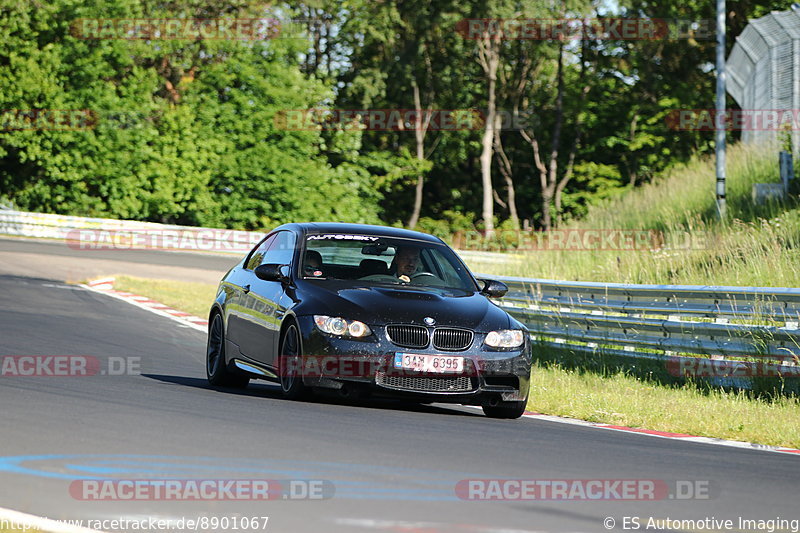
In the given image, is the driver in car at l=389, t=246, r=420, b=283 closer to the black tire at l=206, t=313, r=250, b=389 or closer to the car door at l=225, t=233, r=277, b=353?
the car door at l=225, t=233, r=277, b=353

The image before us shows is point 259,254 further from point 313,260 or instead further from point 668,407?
point 668,407

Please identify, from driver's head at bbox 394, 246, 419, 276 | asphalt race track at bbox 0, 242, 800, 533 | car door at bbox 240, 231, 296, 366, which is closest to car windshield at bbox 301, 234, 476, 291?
driver's head at bbox 394, 246, 419, 276

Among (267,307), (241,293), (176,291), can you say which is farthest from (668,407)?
(176,291)

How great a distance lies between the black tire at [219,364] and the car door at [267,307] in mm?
524

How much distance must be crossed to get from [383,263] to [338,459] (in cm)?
422

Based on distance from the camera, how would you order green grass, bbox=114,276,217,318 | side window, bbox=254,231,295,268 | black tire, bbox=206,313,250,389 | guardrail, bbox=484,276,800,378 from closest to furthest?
side window, bbox=254,231,295,268, black tire, bbox=206,313,250,389, guardrail, bbox=484,276,800,378, green grass, bbox=114,276,217,318

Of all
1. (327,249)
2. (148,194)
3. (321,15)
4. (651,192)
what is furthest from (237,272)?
(321,15)

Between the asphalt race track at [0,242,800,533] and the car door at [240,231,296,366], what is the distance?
432mm

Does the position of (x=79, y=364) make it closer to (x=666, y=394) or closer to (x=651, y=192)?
(x=666, y=394)

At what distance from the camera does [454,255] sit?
12.2 m

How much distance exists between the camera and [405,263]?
11539 millimetres

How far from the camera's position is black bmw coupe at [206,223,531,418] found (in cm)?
1027

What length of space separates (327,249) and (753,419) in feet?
13.2

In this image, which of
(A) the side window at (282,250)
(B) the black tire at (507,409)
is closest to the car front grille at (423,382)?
(B) the black tire at (507,409)
